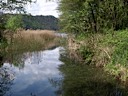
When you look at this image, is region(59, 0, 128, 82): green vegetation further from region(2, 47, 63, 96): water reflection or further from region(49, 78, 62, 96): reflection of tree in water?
region(49, 78, 62, 96): reflection of tree in water

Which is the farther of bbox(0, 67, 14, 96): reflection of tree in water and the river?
bbox(0, 67, 14, 96): reflection of tree in water

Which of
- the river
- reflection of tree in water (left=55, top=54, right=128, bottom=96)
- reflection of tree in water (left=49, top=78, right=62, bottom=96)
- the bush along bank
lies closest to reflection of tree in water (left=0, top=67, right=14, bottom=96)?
the river

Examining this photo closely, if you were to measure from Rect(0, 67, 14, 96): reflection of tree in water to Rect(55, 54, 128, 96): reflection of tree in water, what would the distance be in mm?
2615

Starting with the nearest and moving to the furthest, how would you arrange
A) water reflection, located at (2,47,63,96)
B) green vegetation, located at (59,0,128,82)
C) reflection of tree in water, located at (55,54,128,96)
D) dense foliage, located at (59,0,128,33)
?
reflection of tree in water, located at (55,54,128,96), water reflection, located at (2,47,63,96), green vegetation, located at (59,0,128,82), dense foliage, located at (59,0,128,33)

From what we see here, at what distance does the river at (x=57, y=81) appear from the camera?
17.0 meters

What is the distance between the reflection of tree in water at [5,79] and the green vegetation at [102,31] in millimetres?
6265

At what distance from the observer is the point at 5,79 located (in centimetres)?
1986

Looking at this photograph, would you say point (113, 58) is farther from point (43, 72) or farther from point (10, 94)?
point (10, 94)

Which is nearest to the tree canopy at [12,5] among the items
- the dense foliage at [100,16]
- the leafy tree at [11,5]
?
the leafy tree at [11,5]

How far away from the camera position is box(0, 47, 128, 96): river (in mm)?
17000

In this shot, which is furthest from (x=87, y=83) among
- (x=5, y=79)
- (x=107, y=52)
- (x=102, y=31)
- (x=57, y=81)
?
(x=102, y=31)

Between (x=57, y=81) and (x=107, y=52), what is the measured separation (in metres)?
4.68

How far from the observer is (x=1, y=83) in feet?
60.8

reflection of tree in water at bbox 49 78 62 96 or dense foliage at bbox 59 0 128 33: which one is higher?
dense foliage at bbox 59 0 128 33
